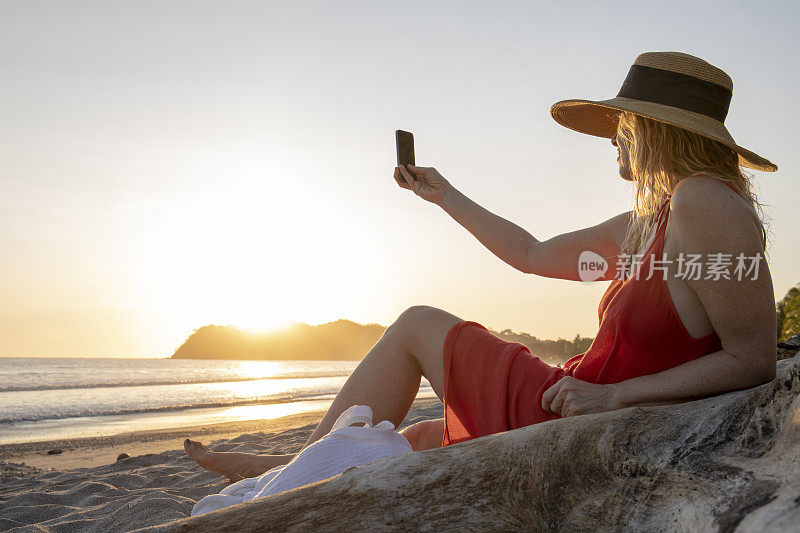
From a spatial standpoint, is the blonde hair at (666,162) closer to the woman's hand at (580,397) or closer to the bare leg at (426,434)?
the woman's hand at (580,397)

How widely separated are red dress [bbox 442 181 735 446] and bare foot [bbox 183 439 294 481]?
108 cm

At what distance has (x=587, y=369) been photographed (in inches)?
77.5

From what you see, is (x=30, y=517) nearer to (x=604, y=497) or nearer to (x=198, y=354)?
(x=604, y=497)

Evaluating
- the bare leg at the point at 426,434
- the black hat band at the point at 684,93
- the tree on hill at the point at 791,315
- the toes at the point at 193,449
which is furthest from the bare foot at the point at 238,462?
the tree on hill at the point at 791,315

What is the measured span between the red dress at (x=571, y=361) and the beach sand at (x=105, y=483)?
1.68 metres

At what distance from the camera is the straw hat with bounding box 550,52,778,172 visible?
6.28 ft

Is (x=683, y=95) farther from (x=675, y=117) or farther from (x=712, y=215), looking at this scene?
(x=712, y=215)

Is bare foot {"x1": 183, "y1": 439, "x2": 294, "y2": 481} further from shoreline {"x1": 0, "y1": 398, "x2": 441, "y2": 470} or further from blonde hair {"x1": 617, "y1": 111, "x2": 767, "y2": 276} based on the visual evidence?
shoreline {"x1": 0, "y1": 398, "x2": 441, "y2": 470}

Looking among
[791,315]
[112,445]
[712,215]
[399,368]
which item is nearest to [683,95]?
[712,215]

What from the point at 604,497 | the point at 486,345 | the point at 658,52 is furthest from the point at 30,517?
the point at 658,52

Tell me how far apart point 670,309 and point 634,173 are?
562 mm

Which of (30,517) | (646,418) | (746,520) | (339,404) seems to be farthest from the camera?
(30,517)

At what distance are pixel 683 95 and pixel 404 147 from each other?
59.7 inches

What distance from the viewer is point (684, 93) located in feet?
6.56
